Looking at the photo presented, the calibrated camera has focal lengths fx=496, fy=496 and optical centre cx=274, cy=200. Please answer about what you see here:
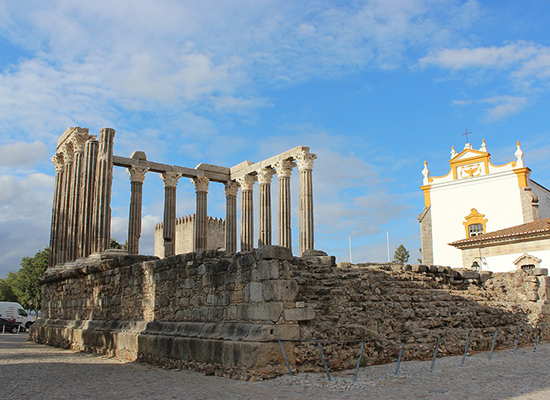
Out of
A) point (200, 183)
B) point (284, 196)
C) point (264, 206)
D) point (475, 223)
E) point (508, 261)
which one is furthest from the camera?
point (475, 223)

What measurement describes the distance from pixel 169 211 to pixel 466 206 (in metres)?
19.6

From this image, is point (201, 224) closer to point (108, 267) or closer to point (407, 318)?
point (108, 267)

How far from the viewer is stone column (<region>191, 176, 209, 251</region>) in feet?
85.4

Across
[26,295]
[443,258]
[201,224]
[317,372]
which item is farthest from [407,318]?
[26,295]

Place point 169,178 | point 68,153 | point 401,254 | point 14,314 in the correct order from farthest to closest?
point 401,254 < point 14,314 < point 169,178 < point 68,153

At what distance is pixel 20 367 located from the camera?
1000cm

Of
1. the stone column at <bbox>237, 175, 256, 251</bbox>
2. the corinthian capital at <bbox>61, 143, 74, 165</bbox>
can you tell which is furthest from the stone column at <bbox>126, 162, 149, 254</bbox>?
the stone column at <bbox>237, 175, 256, 251</bbox>

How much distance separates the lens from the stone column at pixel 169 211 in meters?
24.6

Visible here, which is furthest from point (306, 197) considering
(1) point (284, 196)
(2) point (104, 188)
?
(2) point (104, 188)

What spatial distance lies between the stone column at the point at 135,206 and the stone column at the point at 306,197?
780 centimetres

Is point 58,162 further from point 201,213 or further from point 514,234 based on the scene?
point 514,234

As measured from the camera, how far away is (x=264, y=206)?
25.0m

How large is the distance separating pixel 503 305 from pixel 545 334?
2.26m

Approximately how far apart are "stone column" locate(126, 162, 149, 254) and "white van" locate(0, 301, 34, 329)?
12890 mm
